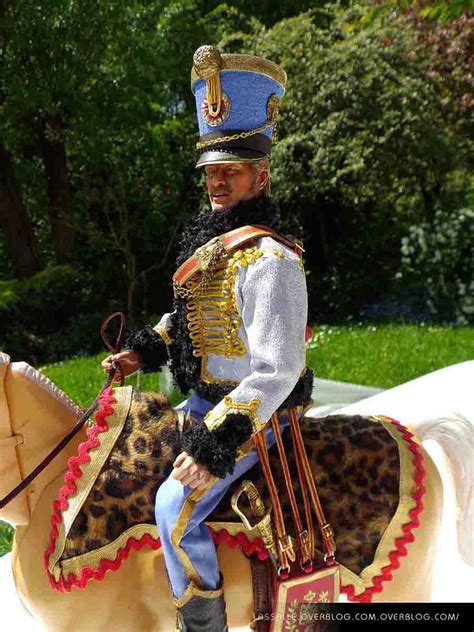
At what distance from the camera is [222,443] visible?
Answer: 5.43 feet

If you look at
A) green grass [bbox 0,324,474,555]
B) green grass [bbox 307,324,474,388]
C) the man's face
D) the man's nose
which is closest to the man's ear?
the man's face

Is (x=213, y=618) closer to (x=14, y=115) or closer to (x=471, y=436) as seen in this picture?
(x=471, y=436)

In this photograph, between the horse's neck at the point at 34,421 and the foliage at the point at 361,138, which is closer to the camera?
the horse's neck at the point at 34,421

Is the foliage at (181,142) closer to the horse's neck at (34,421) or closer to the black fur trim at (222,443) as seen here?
the horse's neck at (34,421)

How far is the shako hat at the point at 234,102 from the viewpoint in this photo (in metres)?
1.83

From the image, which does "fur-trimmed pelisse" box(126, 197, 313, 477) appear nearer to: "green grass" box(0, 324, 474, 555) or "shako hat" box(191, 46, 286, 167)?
"shako hat" box(191, 46, 286, 167)

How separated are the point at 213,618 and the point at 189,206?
929 centimetres

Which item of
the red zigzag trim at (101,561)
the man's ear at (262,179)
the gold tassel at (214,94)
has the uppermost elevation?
the gold tassel at (214,94)

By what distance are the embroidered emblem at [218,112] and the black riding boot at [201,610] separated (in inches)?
48.7

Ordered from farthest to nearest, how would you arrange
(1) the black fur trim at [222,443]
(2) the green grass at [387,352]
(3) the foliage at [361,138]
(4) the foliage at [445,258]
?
(3) the foliage at [361,138], (4) the foliage at [445,258], (2) the green grass at [387,352], (1) the black fur trim at [222,443]

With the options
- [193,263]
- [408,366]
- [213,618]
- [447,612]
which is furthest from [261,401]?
[408,366]

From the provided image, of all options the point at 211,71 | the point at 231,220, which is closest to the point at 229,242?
the point at 231,220

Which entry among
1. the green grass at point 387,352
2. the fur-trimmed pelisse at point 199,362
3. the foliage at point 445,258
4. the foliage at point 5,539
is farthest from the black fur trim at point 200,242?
the foliage at point 445,258

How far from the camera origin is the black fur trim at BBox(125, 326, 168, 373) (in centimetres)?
220
